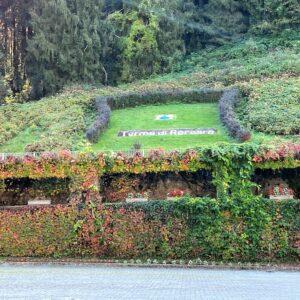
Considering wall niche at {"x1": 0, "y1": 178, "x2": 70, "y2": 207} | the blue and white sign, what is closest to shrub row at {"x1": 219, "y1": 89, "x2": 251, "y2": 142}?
the blue and white sign

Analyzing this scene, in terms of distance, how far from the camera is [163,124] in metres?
27.0

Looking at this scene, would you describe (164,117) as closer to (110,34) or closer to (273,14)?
(110,34)

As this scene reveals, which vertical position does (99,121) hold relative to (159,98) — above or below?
below

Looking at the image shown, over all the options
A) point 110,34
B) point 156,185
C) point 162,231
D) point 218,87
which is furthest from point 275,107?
point 110,34

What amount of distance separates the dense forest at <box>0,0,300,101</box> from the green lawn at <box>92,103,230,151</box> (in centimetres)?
1098

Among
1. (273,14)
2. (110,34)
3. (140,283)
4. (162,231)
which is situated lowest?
(162,231)

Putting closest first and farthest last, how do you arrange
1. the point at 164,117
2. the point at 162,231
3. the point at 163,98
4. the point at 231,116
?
the point at 162,231 < the point at 231,116 < the point at 164,117 < the point at 163,98

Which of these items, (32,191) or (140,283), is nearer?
(140,283)

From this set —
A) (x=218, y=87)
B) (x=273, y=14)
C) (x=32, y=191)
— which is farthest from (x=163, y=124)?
(x=273, y=14)

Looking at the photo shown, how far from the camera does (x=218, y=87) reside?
103 ft

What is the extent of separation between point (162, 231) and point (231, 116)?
466 inches

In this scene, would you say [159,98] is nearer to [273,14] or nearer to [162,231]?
[162,231]

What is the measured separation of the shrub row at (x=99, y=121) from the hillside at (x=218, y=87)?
468 millimetres

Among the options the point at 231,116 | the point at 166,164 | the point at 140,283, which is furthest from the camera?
the point at 231,116
